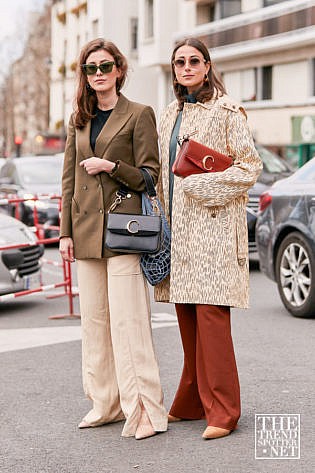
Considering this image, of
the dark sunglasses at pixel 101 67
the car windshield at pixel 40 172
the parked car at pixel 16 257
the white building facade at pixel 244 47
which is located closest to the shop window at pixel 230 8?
the white building facade at pixel 244 47

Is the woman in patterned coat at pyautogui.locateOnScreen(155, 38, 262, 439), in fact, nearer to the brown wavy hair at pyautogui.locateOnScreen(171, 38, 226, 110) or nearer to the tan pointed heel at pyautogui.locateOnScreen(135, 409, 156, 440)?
the brown wavy hair at pyautogui.locateOnScreen(171, 38, 226, 110)

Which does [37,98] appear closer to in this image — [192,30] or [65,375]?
[192,30]

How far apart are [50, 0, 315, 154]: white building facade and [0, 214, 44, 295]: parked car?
24761 mm

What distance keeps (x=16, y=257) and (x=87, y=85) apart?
5.36 meters

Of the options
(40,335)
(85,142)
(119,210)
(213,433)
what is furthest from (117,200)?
(40,335)

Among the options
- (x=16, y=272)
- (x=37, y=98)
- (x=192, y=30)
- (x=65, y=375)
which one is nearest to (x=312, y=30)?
(x=192, y=30)

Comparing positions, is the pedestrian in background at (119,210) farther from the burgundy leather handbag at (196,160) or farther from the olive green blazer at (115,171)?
the burgundy leather handbag at (196,160)

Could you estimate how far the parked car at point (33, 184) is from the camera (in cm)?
1839

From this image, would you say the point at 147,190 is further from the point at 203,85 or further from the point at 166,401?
the point at 166,401

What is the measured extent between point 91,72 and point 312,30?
31.5m

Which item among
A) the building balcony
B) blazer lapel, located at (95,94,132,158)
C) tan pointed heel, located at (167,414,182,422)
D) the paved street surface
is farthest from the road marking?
the building balcony

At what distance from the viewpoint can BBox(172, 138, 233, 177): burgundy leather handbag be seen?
17.5 ft

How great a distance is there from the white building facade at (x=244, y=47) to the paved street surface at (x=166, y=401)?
2648 cm

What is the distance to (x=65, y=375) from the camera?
7336mm
